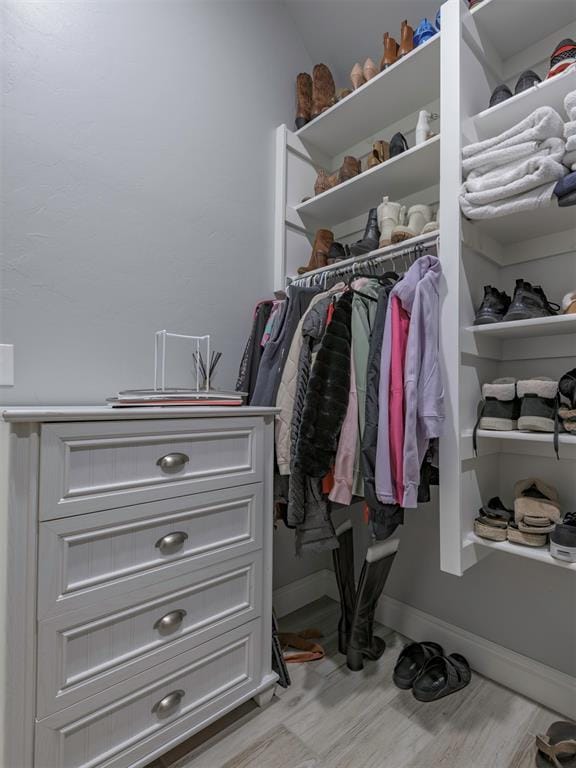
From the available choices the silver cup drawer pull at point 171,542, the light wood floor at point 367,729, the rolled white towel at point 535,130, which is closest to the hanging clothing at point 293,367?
the silver cup drawer pull at point 171,542

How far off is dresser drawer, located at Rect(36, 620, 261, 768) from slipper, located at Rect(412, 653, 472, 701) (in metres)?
0.58

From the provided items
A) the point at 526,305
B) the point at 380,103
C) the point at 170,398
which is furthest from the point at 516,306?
the point at 380,103

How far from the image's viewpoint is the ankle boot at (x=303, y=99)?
6.50 feet

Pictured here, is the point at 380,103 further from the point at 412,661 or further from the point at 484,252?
the point at 412,661

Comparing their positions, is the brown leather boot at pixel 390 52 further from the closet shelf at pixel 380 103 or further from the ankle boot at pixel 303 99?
the ankle boot at pixel 303 99

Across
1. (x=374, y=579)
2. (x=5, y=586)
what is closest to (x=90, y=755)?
(x=5, y=586)

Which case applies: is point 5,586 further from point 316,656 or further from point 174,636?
point 316,656

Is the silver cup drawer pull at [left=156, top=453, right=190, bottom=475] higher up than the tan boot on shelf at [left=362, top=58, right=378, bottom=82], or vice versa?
the tan boot on shelf at [left=362, top=58, right=378, bottom=82]

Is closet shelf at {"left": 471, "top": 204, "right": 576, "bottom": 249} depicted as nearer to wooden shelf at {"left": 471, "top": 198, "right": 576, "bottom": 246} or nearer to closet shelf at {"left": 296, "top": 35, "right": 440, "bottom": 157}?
wooden shelf at {"left": 471, "top": 198, "right": 576, "bottom": 246}

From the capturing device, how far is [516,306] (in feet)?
3.98

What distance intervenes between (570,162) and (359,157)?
1208 mm

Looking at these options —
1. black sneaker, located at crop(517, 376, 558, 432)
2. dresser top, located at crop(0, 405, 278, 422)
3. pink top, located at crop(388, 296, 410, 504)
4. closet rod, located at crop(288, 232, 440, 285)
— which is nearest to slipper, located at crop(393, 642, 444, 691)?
pink top, located at crop(388, 296, 410, 504)

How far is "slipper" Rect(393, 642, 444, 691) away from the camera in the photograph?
1.41 metres

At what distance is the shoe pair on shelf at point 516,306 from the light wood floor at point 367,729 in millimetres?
1262
